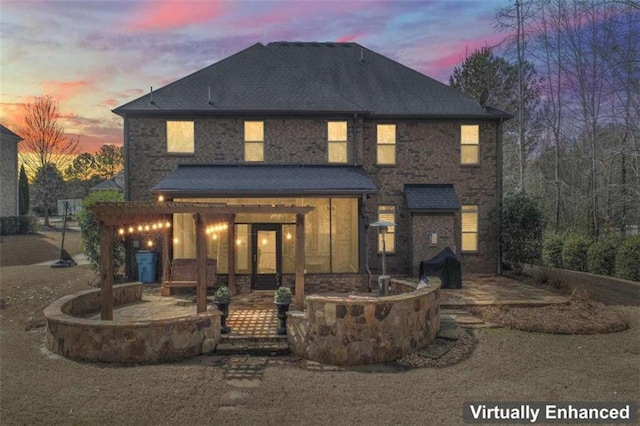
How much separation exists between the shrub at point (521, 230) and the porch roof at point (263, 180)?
6267mm

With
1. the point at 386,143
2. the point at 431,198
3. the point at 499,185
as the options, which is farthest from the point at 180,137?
the point at 499,185

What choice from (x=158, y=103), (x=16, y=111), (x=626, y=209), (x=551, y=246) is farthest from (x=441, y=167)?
(x=16, y=111)

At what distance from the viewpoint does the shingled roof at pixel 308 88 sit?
1580 cm

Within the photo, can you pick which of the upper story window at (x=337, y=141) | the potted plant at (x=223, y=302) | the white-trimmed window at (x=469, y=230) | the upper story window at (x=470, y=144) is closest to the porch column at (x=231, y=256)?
the potted plant at (x=223, y=302)

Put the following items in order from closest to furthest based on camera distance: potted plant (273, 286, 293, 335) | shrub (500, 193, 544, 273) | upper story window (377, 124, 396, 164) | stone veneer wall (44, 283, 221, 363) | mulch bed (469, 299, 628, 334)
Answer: stone veneer wall (44, 283, 221, 363)
potted plant (273, 286, 293, 335)
mulch bed (469, 299, 628, 334)
shrub (500, 193, 544, 273)
upper story window (377, 124, 396, 164)

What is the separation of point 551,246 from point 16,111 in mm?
45789

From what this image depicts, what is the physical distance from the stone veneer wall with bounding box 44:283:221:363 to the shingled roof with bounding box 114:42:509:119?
32.3 ft

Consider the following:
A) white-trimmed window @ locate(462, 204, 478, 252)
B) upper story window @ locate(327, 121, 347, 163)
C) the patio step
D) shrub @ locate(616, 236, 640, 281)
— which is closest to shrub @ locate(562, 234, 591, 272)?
shrub @ locate(616, 236, 640, 281)

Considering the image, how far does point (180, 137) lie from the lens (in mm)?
15844

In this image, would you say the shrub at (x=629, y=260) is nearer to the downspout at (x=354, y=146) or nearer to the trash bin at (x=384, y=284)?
the trash bin at (x=384, y=284)

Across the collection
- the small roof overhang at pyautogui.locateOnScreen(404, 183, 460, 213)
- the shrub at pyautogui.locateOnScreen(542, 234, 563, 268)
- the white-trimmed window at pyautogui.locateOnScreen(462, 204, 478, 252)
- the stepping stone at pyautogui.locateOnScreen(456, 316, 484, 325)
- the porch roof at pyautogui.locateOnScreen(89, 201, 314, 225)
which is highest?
the small roof overhang at pyautogui.locateOnScreen(404, 183, 460, 213)

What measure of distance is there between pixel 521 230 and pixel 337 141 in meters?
8.39

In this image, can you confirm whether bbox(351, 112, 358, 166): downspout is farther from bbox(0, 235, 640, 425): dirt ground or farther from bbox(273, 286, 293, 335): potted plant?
bbox(0, 235, 640, 425): dirt ground

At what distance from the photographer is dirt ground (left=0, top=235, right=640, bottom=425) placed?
18.1 feet
